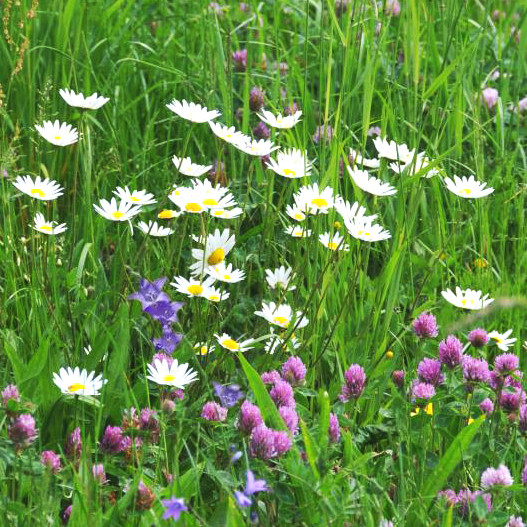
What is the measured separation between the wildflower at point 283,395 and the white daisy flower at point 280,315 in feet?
0.94

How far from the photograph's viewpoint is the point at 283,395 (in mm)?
1772

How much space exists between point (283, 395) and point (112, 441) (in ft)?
0.98

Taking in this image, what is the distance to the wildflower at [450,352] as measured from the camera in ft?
6.19

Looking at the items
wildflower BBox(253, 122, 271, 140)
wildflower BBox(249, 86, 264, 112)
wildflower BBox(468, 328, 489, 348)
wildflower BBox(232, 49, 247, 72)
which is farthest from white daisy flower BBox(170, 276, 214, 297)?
wildflower BBox(232, 49, 247, 72)

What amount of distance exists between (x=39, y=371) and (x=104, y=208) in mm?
508

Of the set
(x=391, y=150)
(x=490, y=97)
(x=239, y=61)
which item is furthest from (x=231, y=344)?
(x=490, y=97)

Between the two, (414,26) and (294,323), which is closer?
(294,323)

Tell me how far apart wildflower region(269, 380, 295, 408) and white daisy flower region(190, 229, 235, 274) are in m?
0.39

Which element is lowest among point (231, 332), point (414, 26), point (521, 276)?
point (231, 332)

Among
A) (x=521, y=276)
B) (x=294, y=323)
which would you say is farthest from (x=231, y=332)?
(x=521, y=276)

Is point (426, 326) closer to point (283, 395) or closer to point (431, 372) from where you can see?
point (431, 372)

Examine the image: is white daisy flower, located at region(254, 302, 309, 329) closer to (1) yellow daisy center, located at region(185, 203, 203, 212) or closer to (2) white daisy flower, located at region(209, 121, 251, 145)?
(1) yellow daisy center, located at region(185, 203, 203, 212)

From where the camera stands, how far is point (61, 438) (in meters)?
1.94

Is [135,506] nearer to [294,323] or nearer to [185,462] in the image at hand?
[185,462]
